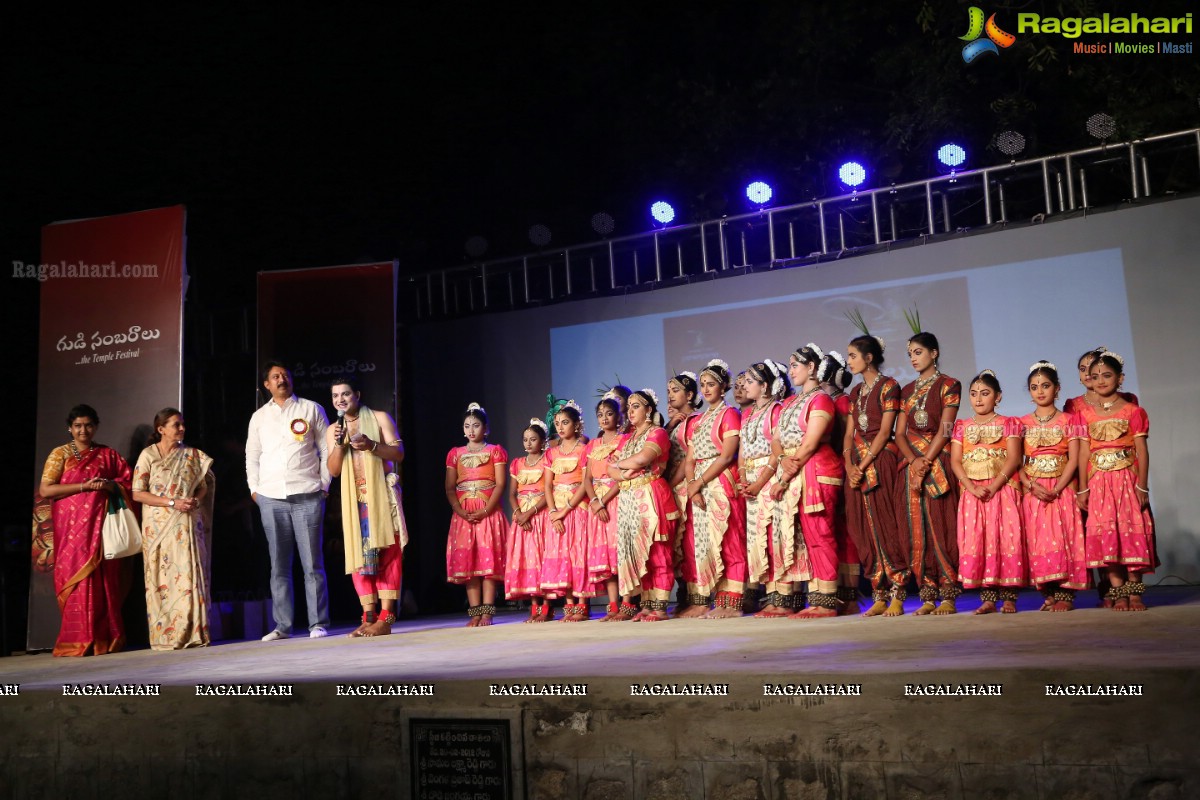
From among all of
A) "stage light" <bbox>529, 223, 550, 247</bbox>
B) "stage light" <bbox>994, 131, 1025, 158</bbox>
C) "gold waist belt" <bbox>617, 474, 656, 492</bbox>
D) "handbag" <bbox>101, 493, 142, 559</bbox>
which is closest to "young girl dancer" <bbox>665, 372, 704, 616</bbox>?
"gold waist belt" <bbox>617, 474, 656, 492</bbox>

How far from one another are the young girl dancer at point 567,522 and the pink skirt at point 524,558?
9 cm

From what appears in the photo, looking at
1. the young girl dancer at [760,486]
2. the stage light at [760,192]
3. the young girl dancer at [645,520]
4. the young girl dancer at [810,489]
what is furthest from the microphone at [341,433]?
the stage light at [760,192]

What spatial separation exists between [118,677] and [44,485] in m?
2.32

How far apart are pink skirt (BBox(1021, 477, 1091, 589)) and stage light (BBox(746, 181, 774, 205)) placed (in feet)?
11.6

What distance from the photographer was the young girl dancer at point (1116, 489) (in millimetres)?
4992

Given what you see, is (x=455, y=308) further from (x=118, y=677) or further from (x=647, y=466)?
(x=118, y=677)

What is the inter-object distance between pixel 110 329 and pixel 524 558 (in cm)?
306

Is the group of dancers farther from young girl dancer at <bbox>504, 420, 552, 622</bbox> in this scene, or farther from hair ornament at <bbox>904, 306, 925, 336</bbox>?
hair ornament at <bbox>904, 306, 925, 336</bbox>

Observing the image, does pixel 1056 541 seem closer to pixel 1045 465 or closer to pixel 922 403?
pixel 1045 465

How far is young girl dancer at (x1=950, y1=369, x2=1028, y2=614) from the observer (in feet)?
17.2

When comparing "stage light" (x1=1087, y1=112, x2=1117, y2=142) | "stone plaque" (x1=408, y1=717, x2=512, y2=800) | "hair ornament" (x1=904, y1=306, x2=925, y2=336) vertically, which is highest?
"stage light" (x1=1087, y1=112, x2=1117, y2=142)

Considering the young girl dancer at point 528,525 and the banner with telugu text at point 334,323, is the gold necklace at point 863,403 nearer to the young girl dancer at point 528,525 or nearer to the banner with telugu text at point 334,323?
the young girl dancer at point 528,525

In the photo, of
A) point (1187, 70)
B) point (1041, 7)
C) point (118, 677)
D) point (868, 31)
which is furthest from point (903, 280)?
point (118, 677)

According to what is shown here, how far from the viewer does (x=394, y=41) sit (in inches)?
429
